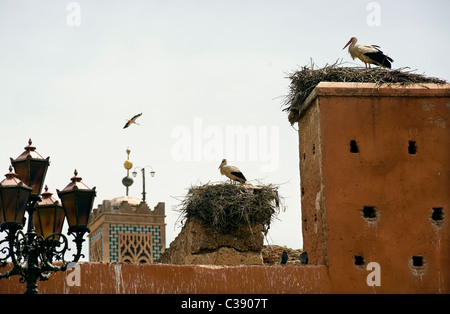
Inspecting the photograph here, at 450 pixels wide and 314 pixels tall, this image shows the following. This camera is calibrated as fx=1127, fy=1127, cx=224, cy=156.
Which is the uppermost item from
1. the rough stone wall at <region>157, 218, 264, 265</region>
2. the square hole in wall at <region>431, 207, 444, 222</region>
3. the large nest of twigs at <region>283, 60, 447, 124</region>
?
the large nest of twigs at <region>283, 60, 447, 124</region>

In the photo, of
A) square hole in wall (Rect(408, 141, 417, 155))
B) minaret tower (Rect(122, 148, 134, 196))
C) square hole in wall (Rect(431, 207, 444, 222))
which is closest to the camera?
square hole in wall (Rect(431, 207, 444, 222))

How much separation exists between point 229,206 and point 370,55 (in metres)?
2.64

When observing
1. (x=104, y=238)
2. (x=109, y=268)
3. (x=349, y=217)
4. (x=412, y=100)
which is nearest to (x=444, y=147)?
(x=412, y=100)

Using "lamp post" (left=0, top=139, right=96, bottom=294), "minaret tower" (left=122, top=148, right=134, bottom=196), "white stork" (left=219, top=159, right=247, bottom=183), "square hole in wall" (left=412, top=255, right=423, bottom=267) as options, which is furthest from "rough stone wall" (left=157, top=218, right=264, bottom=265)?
"minaret tower" (left=122, top=148, right=134, bottom=196)

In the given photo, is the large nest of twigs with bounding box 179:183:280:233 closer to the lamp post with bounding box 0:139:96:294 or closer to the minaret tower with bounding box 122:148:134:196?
the lamp post with bounding box 0:139:96:294

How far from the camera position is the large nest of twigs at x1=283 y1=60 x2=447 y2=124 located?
1358 centimetres

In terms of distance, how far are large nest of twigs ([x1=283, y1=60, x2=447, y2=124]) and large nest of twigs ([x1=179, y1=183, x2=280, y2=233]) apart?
47.3 inches

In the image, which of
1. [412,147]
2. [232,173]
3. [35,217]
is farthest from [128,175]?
[35,217]

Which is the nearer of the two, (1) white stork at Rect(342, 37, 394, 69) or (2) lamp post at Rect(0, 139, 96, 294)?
(2) lamp post at Rect(0, 139, 96, 294)

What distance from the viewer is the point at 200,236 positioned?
14445 mm

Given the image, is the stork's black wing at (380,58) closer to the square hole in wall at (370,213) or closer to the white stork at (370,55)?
the white stork at (370,55)

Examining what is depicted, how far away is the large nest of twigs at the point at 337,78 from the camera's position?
44.5 ft

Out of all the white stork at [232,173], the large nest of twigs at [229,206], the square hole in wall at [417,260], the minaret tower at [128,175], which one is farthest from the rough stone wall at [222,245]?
the minaret tower at [128,175]

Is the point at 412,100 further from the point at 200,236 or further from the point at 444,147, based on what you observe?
the point at 200,236
